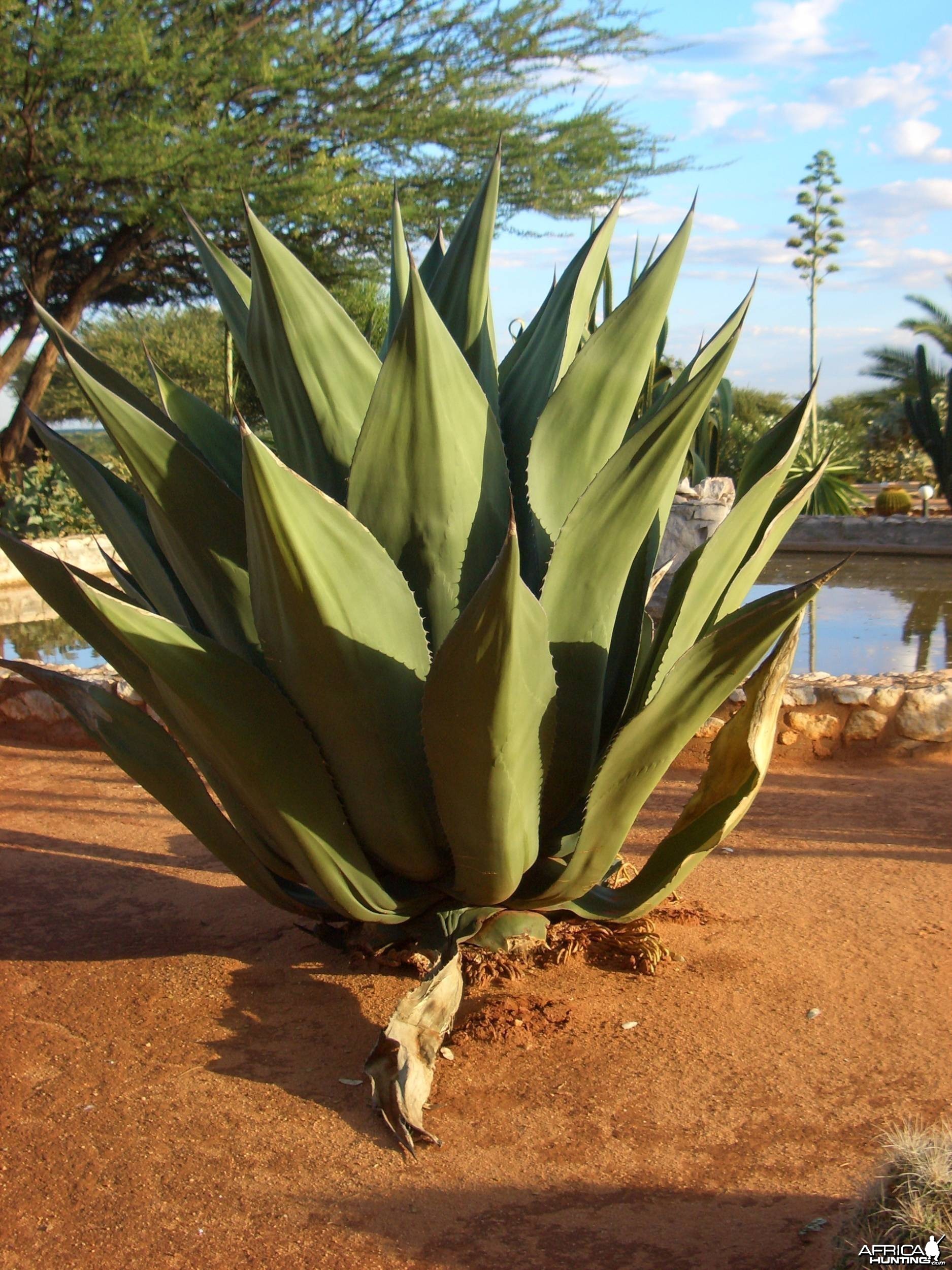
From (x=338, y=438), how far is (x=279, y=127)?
15488mm

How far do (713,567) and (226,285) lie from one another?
1244 mm

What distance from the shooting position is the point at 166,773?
2.42 metres

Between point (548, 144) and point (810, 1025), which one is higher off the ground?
point (548, 144)

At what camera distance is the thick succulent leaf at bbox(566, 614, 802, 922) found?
7.13 feet

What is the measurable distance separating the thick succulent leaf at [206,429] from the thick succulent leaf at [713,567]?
0.92 meters

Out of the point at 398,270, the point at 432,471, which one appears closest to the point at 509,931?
the point at 432,471

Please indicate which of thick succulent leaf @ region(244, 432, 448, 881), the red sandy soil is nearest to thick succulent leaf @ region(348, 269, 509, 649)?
thick succulent leaf @ region(244, 432, 448, 881)

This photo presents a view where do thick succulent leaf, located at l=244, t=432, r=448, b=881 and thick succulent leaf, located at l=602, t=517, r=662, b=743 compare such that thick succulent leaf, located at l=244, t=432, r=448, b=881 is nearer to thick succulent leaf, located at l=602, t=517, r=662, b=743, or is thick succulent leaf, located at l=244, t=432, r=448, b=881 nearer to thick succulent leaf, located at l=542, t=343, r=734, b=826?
thick succulent leaf, located at l=542, t=343, r=734, b=826

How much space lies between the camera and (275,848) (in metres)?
2.29

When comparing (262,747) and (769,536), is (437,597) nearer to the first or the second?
(262,747)

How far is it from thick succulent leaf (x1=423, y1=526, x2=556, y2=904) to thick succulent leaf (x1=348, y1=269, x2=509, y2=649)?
0.26 metres

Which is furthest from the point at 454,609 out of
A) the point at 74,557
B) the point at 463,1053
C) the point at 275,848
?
the point at 74,557

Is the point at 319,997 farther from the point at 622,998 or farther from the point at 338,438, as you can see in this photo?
the point at 338,438

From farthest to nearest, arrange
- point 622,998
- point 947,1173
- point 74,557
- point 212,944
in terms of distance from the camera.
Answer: point 74,557 < point 212,944 < point 622,998 < point 947,1173
